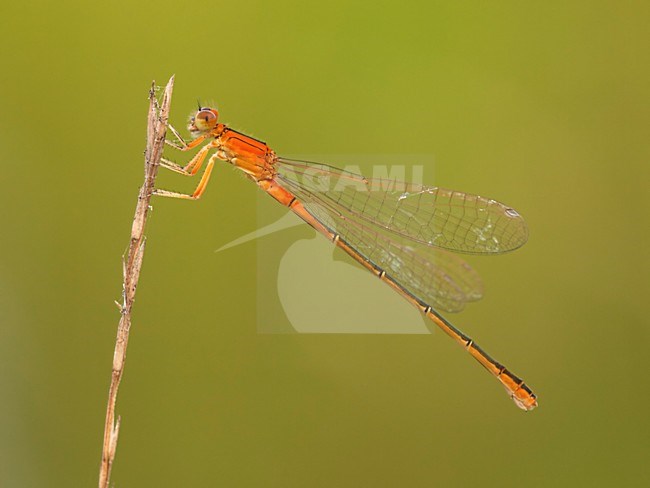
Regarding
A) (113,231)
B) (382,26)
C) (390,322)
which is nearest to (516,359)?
(390,322)

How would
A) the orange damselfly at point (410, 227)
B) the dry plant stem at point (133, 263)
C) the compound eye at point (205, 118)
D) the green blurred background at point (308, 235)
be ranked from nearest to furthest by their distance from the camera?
the dry plant stem at point (133, 263), the compound eye at point (205, 118), the orange damselfly at point (410, 227), the green blurred background at point (308, 235)

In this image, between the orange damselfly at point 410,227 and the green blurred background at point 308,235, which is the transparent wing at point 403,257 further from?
the green blurred background at point 308,235

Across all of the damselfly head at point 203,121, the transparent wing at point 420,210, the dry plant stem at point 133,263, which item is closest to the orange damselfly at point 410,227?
the transparent wing at point 420,210

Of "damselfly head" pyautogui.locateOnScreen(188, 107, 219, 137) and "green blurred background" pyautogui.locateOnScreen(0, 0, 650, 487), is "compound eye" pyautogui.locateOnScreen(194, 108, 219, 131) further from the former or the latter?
"green blurred background" pyautogui.locateOnScreen(0, 0, 650, 487)

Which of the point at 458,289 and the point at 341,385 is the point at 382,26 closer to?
the point at 458,289

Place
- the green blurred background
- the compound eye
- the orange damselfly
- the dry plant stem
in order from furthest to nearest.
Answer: the green blurred background → the orange damselfly → the compound eye → the dry plant stem

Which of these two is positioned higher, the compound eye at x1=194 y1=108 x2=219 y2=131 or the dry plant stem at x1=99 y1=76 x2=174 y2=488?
the compound eye at x1=194 y1=108 x2=219 y2=131

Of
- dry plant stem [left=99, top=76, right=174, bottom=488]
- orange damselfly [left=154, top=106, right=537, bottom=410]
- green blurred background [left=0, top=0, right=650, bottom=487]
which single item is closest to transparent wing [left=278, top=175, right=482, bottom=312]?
orange damselfly [left=154, top=106, right=537, bottom=410]
